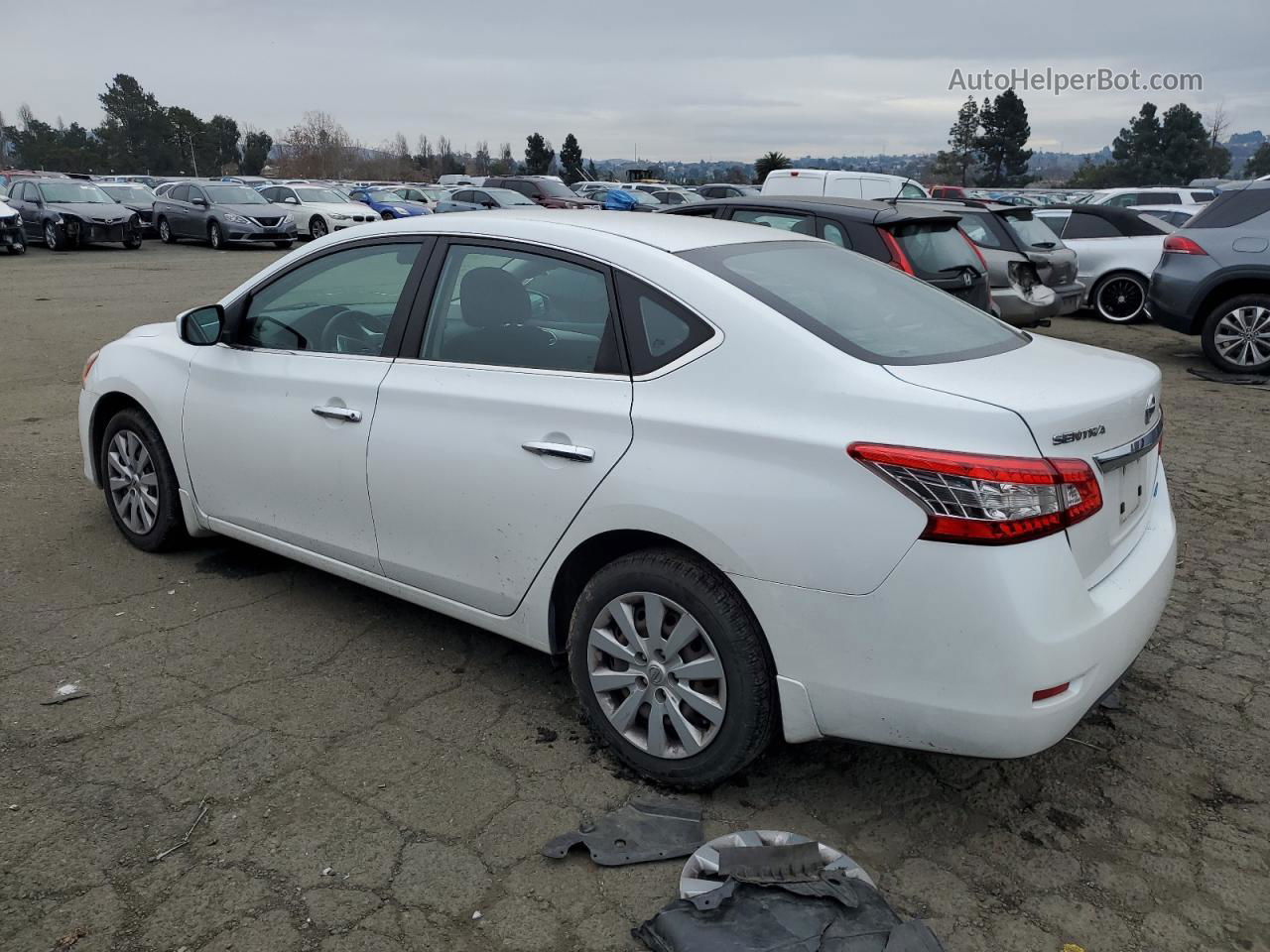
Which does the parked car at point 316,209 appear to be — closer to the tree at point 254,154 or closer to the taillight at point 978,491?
the taillight at point 978,491

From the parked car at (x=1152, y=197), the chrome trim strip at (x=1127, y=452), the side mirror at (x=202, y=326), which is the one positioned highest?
the parked car at (x=1152, y=197)

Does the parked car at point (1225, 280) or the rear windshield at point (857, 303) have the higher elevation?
the rear windshield at point (857, 303)

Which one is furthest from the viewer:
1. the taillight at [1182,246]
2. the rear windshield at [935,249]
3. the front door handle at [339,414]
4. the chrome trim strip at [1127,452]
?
the taillight at [1182,246]

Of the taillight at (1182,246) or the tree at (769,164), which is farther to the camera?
the tree at (769,164)

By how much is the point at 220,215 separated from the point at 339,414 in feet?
77.5

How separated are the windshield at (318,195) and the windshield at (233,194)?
0.93m

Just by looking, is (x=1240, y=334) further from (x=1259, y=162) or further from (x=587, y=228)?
(x=1259, y=162)

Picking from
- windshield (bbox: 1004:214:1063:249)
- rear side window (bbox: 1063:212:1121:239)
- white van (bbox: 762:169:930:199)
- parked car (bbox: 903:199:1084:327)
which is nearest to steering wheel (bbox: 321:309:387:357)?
parked car (bbox: 903:199:1084:327)

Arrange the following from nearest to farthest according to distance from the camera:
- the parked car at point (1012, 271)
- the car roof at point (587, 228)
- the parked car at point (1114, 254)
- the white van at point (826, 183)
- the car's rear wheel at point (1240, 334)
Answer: the car roof at point (587, 228), the car's rear wheel at point (1240, 334), the parked car at point (1012, 271), the parked car at point (1114, 254), the white van at point (826, 183)

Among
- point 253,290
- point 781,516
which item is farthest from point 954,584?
point 253,290

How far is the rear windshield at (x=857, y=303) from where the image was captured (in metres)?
3.01

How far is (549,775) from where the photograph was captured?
125 inches

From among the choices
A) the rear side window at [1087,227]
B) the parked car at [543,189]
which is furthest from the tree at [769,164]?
the rear side window at [1087,227]

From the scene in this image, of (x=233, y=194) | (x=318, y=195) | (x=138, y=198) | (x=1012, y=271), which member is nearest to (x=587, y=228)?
(x=1012, y=271)
